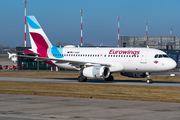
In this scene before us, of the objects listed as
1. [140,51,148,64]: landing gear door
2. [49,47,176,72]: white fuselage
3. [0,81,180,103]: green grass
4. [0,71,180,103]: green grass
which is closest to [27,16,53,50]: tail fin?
[49,47,176,72]: white fuselage

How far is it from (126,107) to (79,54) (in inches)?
987

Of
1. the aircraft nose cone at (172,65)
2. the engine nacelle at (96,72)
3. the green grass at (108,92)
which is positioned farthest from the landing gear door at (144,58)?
the green grass at (108,92)

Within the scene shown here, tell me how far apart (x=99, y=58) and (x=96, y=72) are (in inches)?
149

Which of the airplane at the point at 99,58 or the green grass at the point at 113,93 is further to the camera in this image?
the airplane at the point at 99,58

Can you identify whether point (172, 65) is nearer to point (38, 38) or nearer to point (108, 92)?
point (108, 92)

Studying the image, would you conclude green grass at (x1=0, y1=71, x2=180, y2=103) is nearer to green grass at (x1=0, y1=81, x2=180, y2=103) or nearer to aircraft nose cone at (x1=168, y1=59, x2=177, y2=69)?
green grass at (x1=0, y1=81, x2=180, y2=103)

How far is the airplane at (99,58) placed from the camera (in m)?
Result: 36.6

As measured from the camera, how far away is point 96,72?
3678cm

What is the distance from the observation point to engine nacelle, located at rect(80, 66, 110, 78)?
36578 mm

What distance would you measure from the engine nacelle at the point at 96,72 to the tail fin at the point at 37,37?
9296mm

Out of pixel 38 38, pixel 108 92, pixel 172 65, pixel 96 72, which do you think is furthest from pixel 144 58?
pixel 38 38

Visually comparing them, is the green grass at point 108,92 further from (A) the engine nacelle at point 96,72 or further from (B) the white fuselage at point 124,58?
(B) the white fuselage at point 124,58

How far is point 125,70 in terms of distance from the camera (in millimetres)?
38625

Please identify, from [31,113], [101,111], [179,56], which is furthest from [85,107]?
[179,56]
